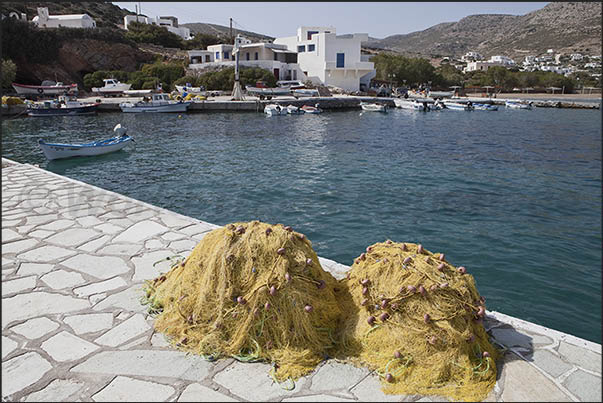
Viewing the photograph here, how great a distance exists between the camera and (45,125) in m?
34.2

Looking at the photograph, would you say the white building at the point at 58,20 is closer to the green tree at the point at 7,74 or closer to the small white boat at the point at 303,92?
the green tree at the point at 7,74

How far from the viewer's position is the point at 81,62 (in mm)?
62125

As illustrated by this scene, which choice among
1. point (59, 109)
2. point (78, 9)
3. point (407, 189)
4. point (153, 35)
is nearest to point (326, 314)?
point (407, 189)

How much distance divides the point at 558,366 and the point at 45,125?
3890 cm

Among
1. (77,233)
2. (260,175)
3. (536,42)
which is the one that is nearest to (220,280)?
(77,233)

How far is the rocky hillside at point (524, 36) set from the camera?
418ft

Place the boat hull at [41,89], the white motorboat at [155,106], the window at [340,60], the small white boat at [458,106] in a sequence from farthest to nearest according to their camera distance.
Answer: the window at [340,60]
the small white boat at [458,106]
the boat hull at [41,89]
the white motorboat at [155,106]

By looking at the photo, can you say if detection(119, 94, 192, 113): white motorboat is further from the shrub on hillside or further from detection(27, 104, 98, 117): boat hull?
the shrub on hillside

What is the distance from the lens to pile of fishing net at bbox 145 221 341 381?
4.09m

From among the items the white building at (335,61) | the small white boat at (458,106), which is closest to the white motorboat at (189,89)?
the white building at (335,61)

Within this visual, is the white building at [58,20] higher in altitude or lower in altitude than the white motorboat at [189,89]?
higher

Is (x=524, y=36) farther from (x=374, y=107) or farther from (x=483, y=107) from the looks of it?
(x=374, y=107)

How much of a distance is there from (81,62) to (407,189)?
2451 inches

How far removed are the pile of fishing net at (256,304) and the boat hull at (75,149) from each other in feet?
58.3
